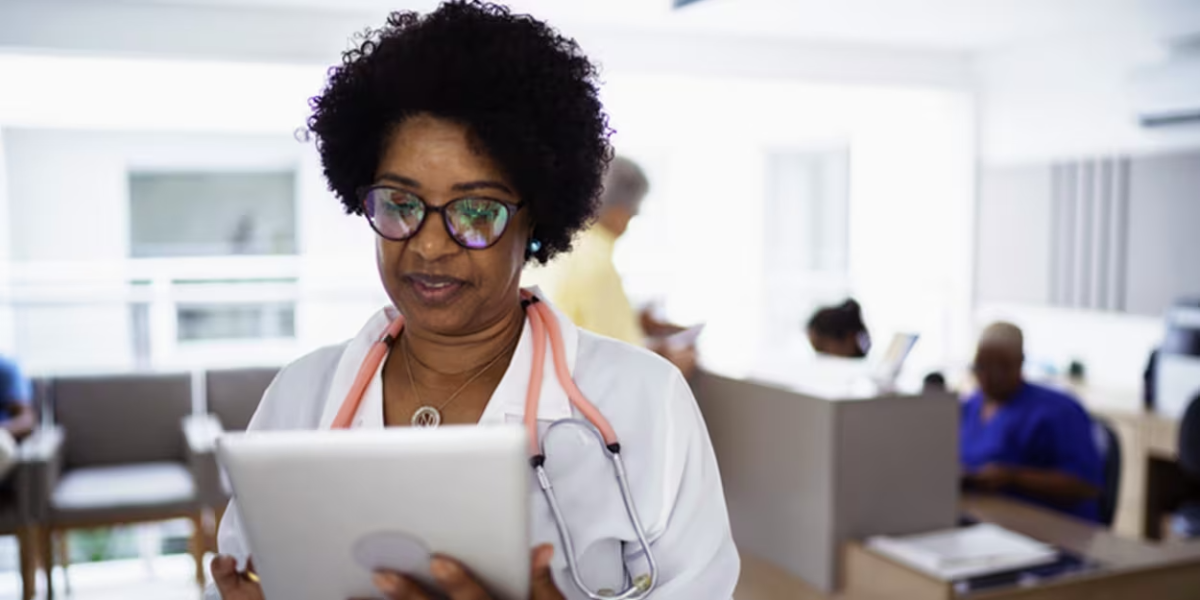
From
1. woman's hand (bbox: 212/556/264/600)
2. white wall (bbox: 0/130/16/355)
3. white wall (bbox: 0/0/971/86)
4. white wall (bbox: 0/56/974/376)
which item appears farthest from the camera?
white wall (bbox: 0/56/974/376)

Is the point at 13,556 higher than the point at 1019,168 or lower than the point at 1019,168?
lower

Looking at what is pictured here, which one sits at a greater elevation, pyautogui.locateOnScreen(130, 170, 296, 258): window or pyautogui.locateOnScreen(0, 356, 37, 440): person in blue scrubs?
pyautogui.locateOnScreen(130, 170, 296, 258): window

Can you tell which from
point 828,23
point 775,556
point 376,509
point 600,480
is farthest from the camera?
point 828,23

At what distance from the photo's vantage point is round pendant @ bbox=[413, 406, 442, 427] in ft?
3.54

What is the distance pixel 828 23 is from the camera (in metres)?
4.87

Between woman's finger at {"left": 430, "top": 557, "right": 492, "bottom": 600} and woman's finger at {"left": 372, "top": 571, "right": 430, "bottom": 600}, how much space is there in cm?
2

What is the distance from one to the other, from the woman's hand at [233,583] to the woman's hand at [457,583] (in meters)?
0.22

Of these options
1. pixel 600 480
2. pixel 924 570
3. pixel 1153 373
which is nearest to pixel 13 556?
pixel 924 570

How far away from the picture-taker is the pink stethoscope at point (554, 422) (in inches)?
39.0

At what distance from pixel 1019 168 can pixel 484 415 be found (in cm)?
510

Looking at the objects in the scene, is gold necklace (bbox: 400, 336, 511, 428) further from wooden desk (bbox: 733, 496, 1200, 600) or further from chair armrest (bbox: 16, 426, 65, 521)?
chair armrest (bbox: 16, 426, 65, 521)

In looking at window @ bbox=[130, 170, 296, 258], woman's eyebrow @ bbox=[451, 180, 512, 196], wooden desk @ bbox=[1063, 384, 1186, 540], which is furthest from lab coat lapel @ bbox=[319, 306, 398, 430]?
window @ bbox=[130, 170, 296, 258]

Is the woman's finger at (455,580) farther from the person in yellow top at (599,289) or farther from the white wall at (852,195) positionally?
the white wall at (852,195)

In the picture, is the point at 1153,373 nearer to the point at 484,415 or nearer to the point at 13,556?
the point at 484,415
